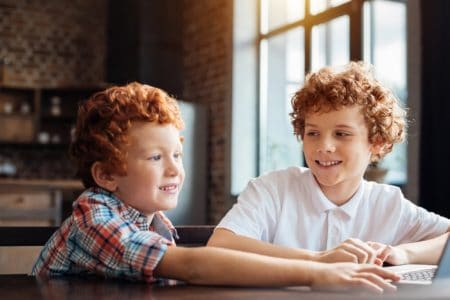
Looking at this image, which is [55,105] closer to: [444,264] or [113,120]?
[113,120]

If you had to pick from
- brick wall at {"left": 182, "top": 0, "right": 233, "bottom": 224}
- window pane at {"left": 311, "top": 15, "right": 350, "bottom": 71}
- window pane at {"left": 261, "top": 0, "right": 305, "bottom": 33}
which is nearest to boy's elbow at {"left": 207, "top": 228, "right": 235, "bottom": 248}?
window pane at {"left": 311, "top": 15, "right": 350, "bottom": 71}

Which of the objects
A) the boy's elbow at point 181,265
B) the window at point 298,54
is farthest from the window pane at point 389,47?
the boy's elbow at point 181,265

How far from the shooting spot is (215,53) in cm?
628

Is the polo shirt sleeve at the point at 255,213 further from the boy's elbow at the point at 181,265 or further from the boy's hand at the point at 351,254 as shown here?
the boy's elbow at the point at 181,265

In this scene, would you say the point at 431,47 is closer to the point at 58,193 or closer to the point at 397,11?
the point at 397,11

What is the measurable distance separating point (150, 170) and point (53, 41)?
6.59 metres

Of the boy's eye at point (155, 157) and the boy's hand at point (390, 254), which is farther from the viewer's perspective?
the boy's hand at point (390, 254)

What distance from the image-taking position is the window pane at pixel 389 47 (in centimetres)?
455

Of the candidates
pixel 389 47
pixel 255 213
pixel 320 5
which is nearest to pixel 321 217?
pixel 255 213

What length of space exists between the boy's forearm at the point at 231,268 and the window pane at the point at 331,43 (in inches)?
162

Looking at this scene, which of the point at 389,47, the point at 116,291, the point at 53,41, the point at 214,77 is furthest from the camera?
the point at 53,41

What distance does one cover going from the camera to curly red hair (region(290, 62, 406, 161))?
1520 millimetres

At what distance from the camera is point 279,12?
235 inches

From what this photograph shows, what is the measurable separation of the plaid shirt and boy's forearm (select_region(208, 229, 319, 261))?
277mm
